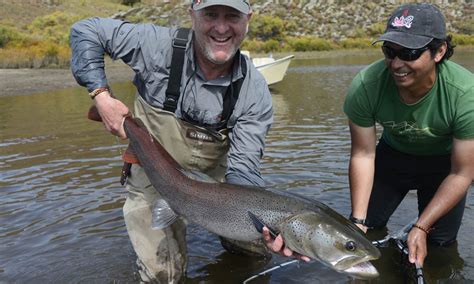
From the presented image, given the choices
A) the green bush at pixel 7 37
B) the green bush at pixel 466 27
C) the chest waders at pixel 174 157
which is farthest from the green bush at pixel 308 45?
the chest waders at pixel 174 157

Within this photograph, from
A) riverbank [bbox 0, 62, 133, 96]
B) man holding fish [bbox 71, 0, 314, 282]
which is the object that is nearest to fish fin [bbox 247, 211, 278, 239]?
man holding fish [bbox 71, 0, 314, 282]

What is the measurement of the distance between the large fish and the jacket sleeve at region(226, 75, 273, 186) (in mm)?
357

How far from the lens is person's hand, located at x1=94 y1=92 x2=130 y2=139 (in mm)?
3902

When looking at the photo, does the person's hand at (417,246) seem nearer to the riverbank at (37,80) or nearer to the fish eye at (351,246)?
→ the fish eye at (351,246)

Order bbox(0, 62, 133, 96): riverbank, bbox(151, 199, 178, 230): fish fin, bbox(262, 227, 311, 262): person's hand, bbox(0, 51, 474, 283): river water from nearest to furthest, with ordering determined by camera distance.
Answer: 1. bbox(262, 227, 311, 262): person's hand
2. bbox(151, 199, 178, 230): fish fin
3. bbox(0, 51, 474, 283): river water
4. bbox(0, 62, 133, 96): riverbank

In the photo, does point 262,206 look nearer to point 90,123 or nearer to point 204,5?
point 204,5

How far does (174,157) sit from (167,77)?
0.65 m

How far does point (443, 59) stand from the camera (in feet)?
12.5

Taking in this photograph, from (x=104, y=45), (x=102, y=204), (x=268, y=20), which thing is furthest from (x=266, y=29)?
(x=104, y=45)

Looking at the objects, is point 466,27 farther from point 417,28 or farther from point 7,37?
point 417,28

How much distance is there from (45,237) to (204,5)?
3.28m

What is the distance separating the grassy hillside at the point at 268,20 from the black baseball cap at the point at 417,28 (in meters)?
35.2

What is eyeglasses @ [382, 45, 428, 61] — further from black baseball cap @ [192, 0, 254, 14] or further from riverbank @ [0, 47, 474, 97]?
riverbank @ [0, 47, 474, 97]

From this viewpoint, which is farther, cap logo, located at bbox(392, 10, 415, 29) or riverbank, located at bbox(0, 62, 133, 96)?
riverbank, located at bbox(0, 62, 133, 96)
